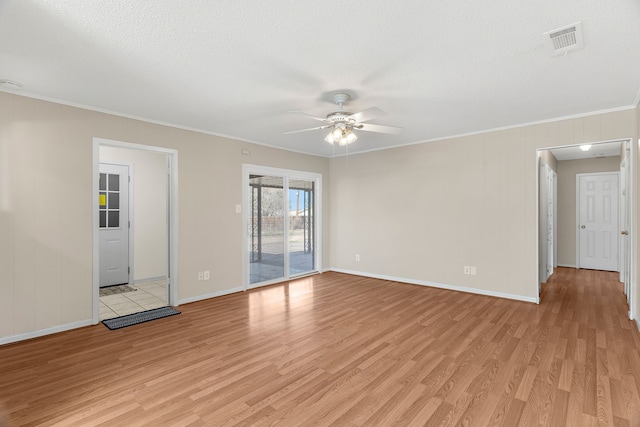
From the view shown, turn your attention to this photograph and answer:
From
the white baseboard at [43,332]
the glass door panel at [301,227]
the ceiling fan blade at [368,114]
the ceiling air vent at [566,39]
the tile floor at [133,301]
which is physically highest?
the ceiling air vent at [566,39]

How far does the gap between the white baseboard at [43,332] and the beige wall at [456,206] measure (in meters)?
4.57

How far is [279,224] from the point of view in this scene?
593cm

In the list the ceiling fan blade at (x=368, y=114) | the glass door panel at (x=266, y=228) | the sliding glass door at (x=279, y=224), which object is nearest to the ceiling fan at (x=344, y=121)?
the ceiling fan blade at (x=368, y=114)

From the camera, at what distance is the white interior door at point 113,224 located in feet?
17.9

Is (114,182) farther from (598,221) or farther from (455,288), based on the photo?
(598,221)

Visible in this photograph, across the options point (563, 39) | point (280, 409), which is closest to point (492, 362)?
point (280, 409)

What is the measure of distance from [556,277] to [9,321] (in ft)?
27.7

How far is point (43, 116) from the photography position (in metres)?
3.36

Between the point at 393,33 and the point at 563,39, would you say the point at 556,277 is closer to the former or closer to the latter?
the point at 563,39

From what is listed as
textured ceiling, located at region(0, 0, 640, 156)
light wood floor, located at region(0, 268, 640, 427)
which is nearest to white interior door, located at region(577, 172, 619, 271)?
light wood floor, located at region(0, 268, 640, 427)

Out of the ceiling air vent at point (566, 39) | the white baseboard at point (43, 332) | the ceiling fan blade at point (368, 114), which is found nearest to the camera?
the ceiling air vent at point (566, 39)

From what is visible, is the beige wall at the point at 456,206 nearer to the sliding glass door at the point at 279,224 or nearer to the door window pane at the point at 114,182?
the sliding glass door at the point at 279,224

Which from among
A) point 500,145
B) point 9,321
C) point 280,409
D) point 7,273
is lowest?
point 280,409

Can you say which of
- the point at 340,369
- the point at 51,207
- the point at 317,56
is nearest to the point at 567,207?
the point at 340,369
